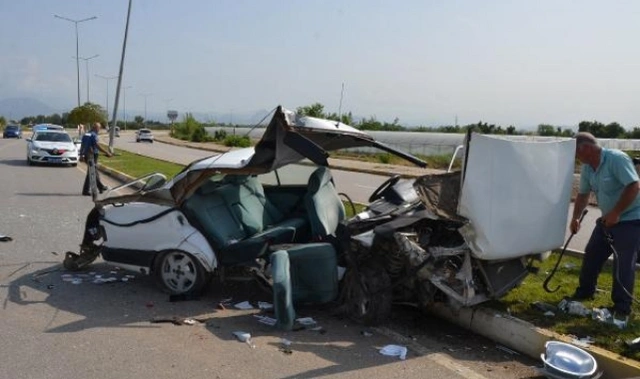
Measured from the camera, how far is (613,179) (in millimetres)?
5645

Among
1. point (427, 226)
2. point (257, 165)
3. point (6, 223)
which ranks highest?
point (257, 165)

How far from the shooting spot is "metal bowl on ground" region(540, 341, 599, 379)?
4348mm

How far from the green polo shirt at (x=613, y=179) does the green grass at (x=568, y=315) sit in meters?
0.95

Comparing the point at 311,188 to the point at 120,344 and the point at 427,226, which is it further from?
the point at 120,344

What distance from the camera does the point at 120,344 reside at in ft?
16.2

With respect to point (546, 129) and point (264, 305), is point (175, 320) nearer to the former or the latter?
point (264, 305)

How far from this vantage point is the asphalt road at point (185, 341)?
14.8ft

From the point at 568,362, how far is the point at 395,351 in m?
1.27

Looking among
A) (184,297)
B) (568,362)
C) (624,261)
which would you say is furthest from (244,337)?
(624,261)

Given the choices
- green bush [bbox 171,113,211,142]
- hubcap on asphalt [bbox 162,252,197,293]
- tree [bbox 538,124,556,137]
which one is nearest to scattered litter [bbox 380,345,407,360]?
hubcap on asphalt [bbox 162,252,197,293]

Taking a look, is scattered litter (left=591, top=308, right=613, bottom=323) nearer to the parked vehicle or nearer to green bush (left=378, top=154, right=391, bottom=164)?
green bush (left=378, top=154, right=391, bottom=164)

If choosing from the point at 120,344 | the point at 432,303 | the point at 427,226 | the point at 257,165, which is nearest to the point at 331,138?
the point at 257,165

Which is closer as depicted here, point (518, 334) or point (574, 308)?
point (518, 334)

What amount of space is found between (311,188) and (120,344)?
2529 millimetres
